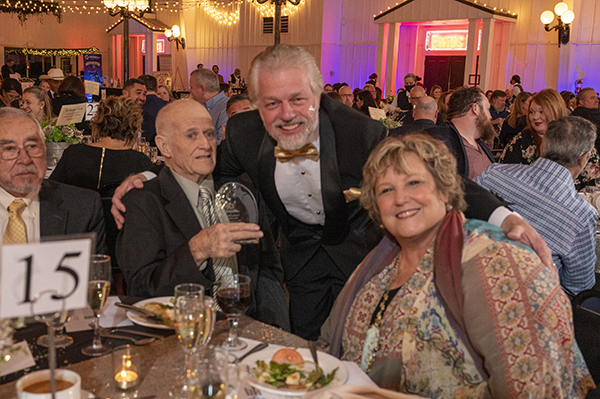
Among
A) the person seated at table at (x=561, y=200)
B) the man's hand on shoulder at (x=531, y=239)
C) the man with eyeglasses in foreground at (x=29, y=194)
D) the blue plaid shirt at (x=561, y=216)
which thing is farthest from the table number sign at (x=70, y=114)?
the man's hand on shoulder at (x=531, y=239)

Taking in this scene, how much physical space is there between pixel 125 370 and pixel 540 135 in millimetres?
4670

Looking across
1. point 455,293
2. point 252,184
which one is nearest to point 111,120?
point 252,184

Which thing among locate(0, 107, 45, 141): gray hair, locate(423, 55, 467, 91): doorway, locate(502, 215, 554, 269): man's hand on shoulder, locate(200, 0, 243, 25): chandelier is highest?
locate(200, 0, 243, 25): chandelier

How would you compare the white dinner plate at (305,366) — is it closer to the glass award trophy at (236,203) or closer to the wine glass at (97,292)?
the wine glass at (97,292)

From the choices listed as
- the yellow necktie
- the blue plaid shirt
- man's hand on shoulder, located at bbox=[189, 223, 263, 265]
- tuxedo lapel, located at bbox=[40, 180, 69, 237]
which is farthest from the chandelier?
man's hand on shoulder, located at bbox=[189, 223, 263, 265]

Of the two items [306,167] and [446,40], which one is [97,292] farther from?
[446,40]

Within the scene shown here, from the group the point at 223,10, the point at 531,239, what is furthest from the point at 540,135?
the point at 223,10

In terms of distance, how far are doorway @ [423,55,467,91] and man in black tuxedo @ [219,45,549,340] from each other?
570 inches

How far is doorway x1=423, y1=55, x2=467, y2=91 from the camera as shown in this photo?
16.2 m

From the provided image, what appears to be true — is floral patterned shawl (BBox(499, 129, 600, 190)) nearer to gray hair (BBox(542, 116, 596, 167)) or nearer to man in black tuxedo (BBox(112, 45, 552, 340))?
gray hair (BBox(542, 116, 596, 167))

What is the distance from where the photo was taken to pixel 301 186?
256cm

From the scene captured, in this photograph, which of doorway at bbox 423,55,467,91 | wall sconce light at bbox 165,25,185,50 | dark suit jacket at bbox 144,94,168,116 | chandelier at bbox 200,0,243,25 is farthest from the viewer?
wall sconce light at bbox 165,25,185,50

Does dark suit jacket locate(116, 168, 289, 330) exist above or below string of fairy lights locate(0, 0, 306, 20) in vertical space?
below

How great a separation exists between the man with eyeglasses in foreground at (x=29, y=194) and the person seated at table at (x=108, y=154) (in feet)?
3.64
